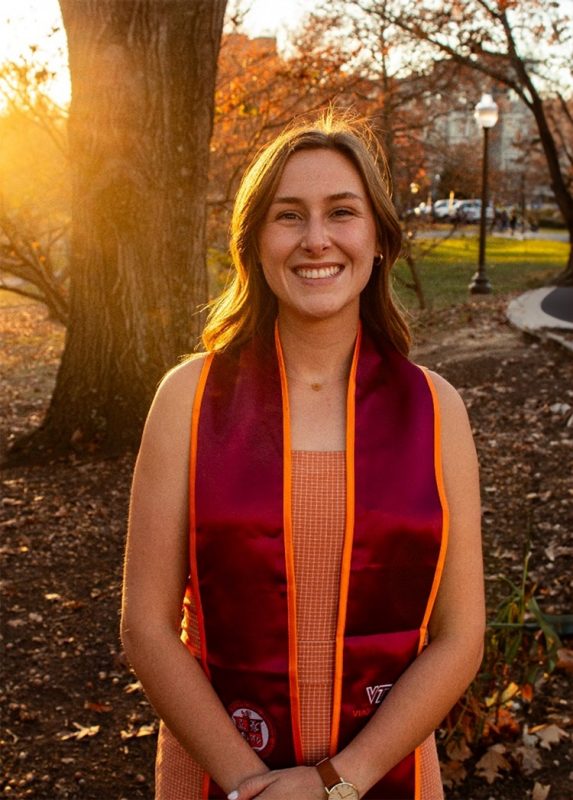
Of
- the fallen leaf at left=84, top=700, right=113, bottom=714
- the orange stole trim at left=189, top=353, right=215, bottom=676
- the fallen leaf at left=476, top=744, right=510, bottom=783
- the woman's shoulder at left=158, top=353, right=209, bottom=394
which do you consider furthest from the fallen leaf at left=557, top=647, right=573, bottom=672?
the woman's shoulder at left=158, top=353, right=209, bottom=394

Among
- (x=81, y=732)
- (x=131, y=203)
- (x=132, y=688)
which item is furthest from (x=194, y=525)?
(x=131, y=203)

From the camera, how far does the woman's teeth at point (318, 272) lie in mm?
2139

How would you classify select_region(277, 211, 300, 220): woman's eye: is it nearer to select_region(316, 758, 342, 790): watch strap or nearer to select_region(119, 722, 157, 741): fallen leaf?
select_region(316, 758, 342, 790): watch strap

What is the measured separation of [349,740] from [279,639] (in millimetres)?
256

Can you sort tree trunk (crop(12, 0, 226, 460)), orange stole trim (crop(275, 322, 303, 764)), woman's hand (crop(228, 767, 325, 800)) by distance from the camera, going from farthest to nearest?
tree trunk (crop(12, 0, 226, 460)), orange stole trim (crop(275, 322, 303, 764)), woman's hand (crop(228, 767, 325, 800))

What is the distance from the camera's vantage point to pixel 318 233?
2.11 metres

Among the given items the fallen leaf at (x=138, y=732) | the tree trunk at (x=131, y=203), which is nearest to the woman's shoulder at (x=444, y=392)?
the fallen leaf at (x=138, y=732)

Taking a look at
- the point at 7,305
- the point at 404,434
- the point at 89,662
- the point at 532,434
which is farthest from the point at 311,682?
the point at 7,305

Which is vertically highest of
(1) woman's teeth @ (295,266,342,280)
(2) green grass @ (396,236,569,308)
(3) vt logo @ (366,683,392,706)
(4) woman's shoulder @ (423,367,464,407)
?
(1) woman's teeth @ (295,266,342,280)

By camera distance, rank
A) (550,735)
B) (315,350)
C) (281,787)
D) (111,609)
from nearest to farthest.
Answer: (281,787), (315,350), (550,735), (111,609)

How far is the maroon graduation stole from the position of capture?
77.8 inches

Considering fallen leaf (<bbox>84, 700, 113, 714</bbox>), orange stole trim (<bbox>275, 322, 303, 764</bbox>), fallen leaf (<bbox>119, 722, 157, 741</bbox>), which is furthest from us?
fallen leaf (<bbox>84, 700, 113, 714</bbox>)

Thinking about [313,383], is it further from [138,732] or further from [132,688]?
[132,688]

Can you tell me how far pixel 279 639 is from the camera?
199 cm
